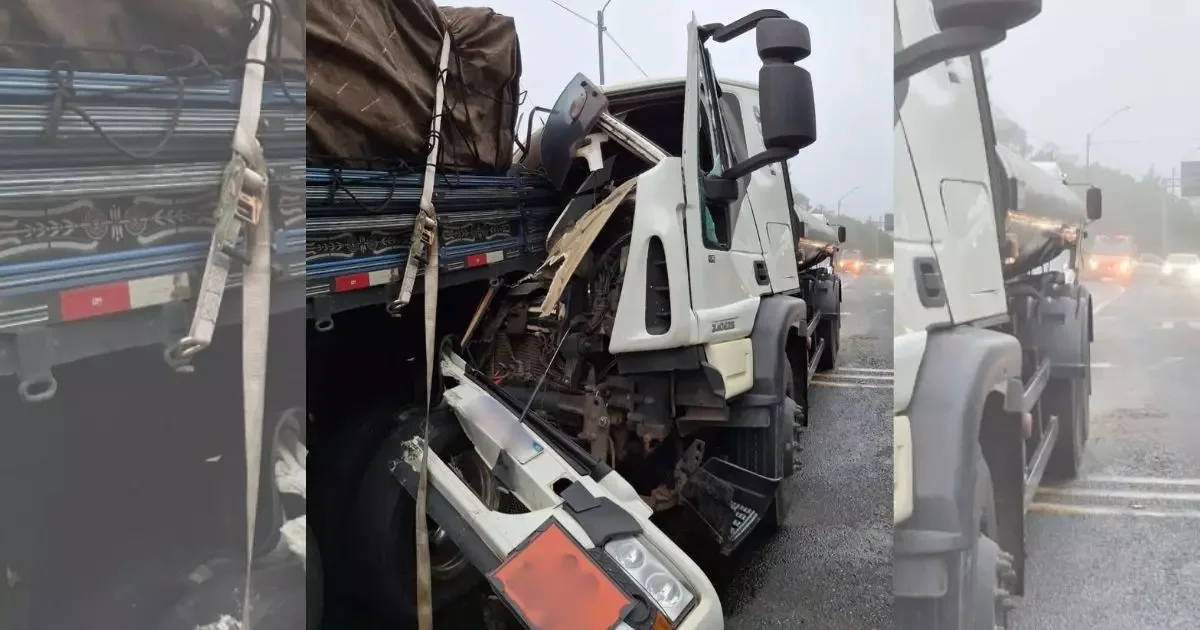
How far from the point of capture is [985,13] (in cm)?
118

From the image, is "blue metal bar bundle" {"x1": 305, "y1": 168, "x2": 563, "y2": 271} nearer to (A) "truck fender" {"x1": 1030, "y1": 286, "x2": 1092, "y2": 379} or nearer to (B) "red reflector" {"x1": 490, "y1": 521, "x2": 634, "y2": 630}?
(B) "red reflector" {"x1": 490, "y1": 521, "x2": 634, "y2": 630}

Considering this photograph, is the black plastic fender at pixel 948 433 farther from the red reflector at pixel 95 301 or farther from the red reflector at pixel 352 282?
the red reflector at pixel 352 282

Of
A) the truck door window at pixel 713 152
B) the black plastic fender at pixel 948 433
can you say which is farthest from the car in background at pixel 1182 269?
the truck door window at pixel 713 152

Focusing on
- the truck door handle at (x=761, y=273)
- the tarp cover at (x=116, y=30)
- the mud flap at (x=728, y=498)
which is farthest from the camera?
the truck door handle at (x=761, y=273)

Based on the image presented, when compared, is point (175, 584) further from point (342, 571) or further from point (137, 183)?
point (342, 571)

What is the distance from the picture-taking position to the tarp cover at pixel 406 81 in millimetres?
1799

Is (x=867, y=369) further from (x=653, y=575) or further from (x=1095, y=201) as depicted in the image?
(x=1095, y=201)

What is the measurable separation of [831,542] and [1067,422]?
231 centimetres

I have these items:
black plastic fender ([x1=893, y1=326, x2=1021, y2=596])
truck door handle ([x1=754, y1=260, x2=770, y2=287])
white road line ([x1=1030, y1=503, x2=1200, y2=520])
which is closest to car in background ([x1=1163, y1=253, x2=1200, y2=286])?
black plastic fender ([x1=893, y1=326, x2=1021, y2=596])

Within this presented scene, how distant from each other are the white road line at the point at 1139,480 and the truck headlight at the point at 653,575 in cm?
114

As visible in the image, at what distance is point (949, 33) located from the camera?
1195mm

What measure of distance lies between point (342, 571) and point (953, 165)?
88.7 inches

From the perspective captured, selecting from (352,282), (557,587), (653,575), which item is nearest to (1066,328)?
(653,575)

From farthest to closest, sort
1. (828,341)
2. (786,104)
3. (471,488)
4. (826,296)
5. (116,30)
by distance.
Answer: (826,296)
(828,341)
(471,488)
(786,104)
(116,30)
